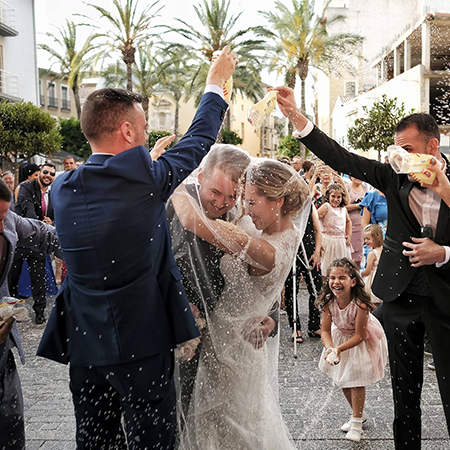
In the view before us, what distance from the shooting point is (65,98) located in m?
56.8

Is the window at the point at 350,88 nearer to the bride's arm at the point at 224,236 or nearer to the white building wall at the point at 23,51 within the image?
the white building wall at the point at 23,51

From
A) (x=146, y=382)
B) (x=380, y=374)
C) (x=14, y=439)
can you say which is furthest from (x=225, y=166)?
(x=380, y=374)

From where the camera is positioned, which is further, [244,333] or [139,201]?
[244,333]

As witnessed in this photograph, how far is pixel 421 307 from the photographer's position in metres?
3.34

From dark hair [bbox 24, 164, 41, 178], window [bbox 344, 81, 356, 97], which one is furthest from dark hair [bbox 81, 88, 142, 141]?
window [bbox 344, 81, 356, 97]

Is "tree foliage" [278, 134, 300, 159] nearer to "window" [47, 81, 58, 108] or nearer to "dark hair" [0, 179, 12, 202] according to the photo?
"window" [47, 81, 58, 108]

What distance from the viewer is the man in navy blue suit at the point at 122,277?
8.11 ft

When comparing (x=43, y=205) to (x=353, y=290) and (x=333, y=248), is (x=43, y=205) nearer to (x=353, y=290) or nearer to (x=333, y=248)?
(x=333, y=248)

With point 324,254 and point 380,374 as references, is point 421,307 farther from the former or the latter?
point 324,254

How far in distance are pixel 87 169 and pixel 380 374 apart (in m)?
2.87

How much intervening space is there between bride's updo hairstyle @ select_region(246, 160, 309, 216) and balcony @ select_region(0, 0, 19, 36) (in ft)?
95.7

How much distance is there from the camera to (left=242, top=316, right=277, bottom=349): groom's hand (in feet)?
10.4

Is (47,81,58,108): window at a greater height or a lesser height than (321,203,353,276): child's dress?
greater

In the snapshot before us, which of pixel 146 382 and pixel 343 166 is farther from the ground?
pixel 343 166
